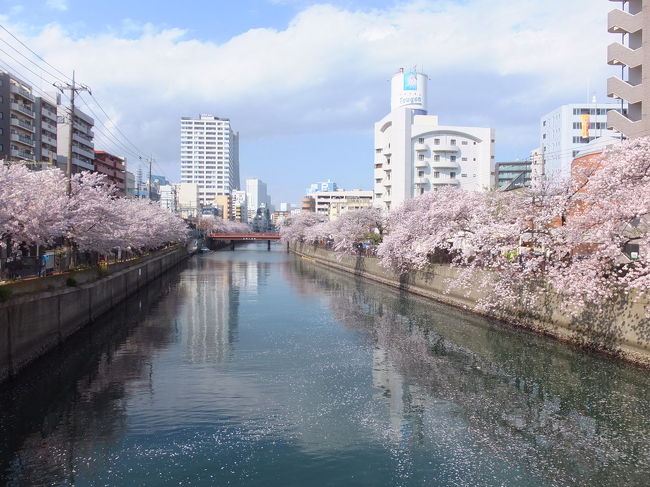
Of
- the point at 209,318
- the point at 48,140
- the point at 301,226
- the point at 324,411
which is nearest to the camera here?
the point at 324,411

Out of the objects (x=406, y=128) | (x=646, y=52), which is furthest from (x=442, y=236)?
(x=406, y=128)

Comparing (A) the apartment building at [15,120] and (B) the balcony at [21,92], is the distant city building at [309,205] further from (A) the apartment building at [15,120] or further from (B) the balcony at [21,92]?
(A) the apartment building at [15,120]

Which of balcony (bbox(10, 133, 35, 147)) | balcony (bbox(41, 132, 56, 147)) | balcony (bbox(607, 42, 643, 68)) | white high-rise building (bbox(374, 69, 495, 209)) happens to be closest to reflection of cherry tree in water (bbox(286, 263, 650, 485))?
balcony (bbox(607, 42, 643, 68))

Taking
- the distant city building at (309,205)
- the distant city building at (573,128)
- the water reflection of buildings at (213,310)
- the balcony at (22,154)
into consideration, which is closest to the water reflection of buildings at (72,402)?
the water reflection of buildings at (213,310)

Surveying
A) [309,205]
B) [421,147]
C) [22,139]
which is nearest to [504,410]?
[421,147]

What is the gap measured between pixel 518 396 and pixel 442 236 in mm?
16157

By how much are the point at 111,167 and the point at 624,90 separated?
85.9 m

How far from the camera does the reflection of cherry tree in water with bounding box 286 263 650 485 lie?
11727mm

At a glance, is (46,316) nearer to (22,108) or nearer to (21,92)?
(22,108)

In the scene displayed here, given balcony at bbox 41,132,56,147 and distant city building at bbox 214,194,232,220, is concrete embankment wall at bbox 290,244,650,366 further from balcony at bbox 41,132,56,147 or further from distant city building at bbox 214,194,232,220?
distant city building at bbox 214,194,232,220

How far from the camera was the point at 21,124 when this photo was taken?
59.7 metres

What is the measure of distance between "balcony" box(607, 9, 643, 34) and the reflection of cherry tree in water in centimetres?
1759

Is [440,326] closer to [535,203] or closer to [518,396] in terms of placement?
[535,203]

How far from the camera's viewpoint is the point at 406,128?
71.0 m
